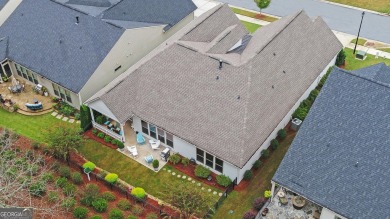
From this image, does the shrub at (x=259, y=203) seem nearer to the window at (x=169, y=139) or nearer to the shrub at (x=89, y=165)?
the window at (x=169, y=139)

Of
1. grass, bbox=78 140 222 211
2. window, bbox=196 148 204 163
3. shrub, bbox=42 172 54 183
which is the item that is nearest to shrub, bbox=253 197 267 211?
grass, bbox=78 140 222 211

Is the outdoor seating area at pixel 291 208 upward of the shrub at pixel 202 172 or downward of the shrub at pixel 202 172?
downward

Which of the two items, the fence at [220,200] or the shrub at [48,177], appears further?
the shrub at [48,177]

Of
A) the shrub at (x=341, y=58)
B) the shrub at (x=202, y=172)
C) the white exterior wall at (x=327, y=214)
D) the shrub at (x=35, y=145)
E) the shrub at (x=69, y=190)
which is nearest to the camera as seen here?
the white exterior wall at (x=327, y=214)

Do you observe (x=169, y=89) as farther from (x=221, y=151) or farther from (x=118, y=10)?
(x=118, y=10)

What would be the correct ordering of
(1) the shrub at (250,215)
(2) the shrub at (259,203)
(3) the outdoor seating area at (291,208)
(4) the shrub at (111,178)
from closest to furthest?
(1) the shrub at (250,215)
(3) the outdoor seating area at (291,208)
(2) the shrub at (259,203)
(4) the shrub at (111,178)

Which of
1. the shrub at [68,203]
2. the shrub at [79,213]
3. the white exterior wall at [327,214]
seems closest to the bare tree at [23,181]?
the shrub at [68,203]

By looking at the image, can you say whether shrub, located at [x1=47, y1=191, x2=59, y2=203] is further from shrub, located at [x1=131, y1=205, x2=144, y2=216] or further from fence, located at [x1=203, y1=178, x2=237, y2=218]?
fence, located at [x1=203, y1=178, x2=237, y2=218]
